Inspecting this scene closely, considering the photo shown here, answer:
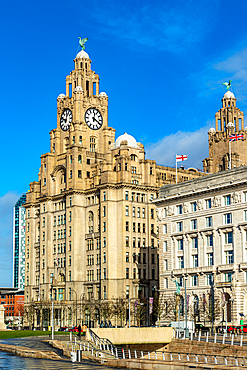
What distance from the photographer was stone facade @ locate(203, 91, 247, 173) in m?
186

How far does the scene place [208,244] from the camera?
387ft

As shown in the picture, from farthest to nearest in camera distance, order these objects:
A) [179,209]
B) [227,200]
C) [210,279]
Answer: [179,209]
[210,279]
[227,200]

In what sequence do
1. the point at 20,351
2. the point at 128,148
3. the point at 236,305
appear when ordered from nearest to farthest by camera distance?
1. the point at 20,351
2. the point at 236,305
3. the point at 128,148

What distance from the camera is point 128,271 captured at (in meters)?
161

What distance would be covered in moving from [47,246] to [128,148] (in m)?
38.1

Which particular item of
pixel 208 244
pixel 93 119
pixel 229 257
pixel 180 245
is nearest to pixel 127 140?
pixel 93 119

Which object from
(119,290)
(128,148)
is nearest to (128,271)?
(119,290)

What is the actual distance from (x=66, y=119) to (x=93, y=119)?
8267mm

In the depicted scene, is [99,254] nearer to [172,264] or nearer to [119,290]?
[119,290]

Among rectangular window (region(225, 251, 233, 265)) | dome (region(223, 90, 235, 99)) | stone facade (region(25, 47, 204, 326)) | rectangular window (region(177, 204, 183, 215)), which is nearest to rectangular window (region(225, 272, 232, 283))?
rectangular window (region(225, 251, 233, 265))

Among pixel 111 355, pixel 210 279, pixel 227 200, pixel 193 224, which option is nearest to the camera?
pixel 111 355

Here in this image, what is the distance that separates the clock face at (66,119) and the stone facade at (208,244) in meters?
65.1

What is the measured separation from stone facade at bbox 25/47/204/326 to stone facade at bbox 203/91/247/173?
346 inches

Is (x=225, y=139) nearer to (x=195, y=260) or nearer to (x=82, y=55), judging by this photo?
(x=82, y=55)
